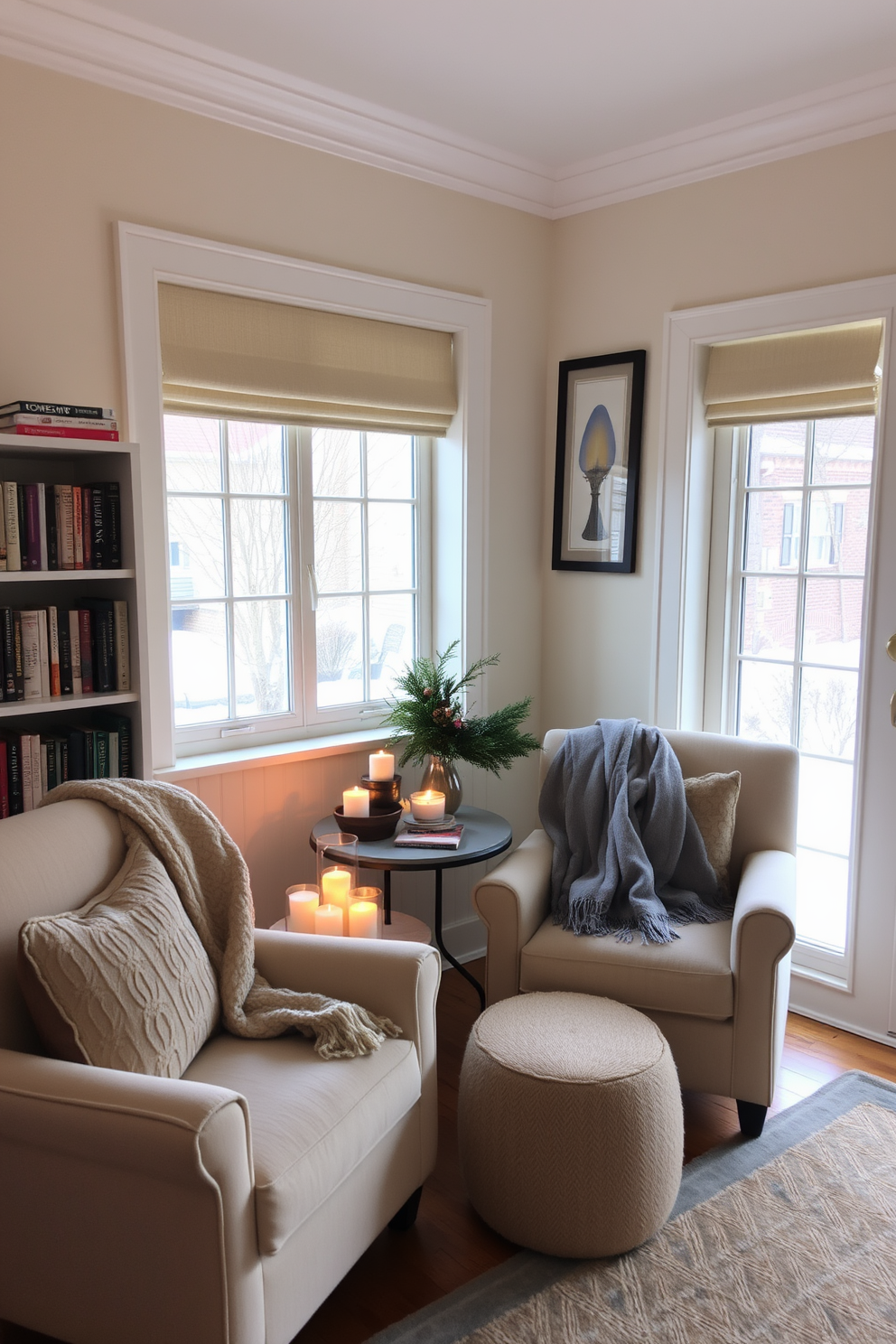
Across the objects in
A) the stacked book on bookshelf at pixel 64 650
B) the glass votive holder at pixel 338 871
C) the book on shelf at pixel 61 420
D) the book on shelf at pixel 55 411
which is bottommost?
the glass votive holder at pixel 338 871

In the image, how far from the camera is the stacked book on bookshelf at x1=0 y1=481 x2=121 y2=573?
2.19 metres

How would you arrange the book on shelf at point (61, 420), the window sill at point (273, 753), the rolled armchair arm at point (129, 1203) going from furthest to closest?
the window sill at point (273, 753) → the book on shelf at point (61, 420) → the rolled armchair arm at point (129, 1203)

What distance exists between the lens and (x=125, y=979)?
176 centimetres

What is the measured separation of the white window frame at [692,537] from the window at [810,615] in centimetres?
8

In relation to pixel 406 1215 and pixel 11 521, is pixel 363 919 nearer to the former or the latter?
pixel 406 1215

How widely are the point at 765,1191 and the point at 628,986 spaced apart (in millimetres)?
512

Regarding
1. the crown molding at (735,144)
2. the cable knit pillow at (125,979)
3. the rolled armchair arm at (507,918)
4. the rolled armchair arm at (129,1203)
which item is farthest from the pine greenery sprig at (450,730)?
the crown molding at (735,144)

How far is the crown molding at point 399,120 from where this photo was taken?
2346 mm

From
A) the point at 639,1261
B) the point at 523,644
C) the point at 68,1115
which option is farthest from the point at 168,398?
the point at 639,1261

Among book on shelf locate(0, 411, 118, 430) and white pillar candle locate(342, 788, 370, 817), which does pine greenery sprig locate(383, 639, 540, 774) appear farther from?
book on shelf locate(0, 411, 118, 430)

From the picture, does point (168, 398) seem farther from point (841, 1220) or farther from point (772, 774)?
point (841, 1220)

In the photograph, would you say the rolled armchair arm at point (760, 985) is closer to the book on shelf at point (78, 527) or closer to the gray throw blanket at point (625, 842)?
the gray throw blanket at point (625, 842)

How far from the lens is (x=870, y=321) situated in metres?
2.79

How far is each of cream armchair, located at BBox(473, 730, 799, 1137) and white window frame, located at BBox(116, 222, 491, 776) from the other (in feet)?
3.15
